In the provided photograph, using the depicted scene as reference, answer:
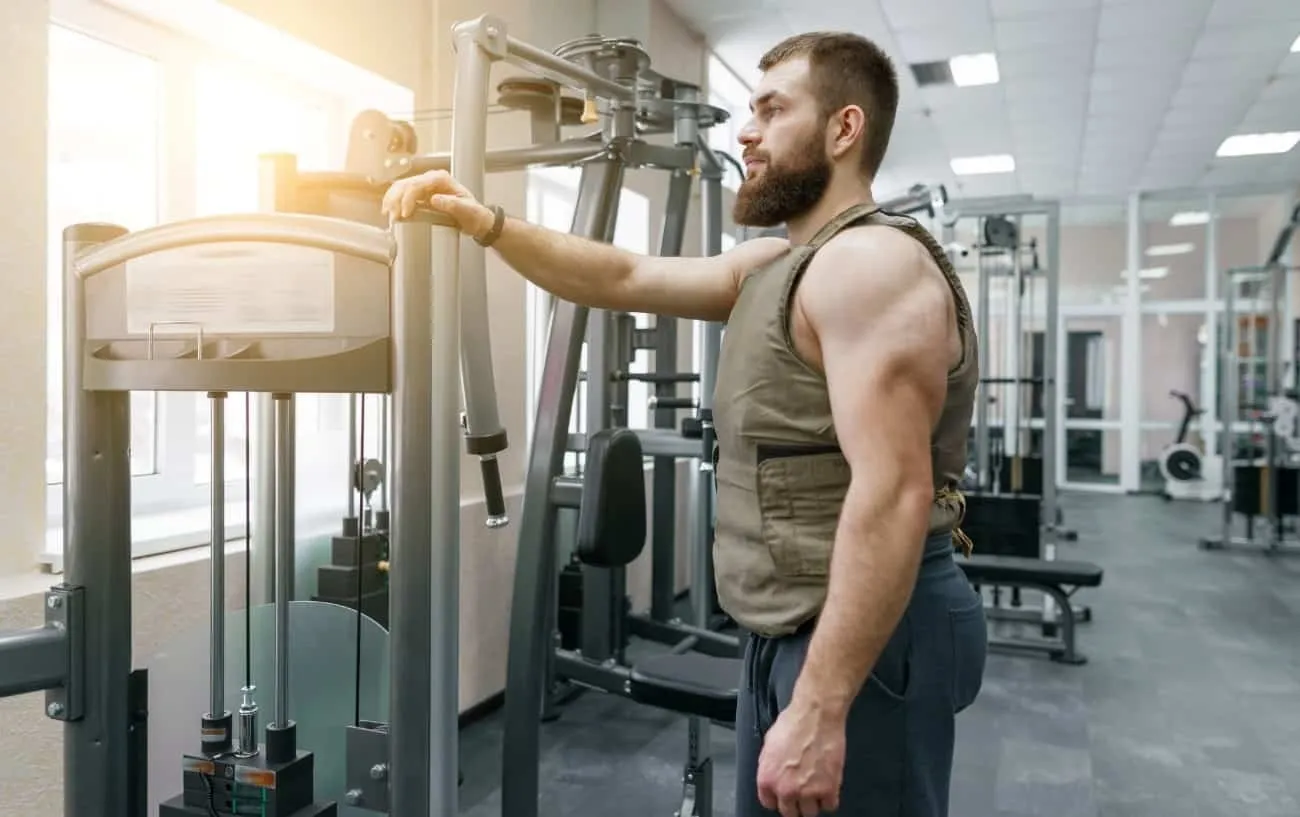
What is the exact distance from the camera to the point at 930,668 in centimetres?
115

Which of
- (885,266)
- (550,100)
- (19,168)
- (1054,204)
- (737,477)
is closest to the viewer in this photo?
(885,266)

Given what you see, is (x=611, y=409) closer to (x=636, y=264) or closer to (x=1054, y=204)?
(x=636, y=264)

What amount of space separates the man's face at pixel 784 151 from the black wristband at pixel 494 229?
32 cm

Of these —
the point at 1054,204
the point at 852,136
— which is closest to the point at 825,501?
the point at 852,136

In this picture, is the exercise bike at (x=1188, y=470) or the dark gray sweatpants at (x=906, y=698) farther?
the exercise bike at (x=1188, y=470)

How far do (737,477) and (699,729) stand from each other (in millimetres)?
1168

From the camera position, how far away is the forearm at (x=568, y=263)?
1.38 meters

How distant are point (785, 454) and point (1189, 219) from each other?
10.6 m

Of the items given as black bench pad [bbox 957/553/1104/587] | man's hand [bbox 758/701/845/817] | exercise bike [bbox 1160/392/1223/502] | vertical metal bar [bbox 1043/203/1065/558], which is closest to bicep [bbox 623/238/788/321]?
man's hand [bbox 758/701/845/817]

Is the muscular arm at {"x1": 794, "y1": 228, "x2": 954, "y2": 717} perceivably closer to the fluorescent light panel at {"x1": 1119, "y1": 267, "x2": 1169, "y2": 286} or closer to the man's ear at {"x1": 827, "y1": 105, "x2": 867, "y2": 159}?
the man's ear at {"x1": 827, "y1": 105, "x2": 867, "y2": 159}

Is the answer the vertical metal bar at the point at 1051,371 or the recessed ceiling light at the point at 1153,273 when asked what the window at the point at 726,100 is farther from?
the recessed ceiling light at the point at 1153,273

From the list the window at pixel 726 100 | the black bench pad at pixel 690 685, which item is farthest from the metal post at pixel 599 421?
the window at pixel 726 100

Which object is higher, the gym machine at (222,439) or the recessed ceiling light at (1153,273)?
the recessed ceiling light at (1153,273)

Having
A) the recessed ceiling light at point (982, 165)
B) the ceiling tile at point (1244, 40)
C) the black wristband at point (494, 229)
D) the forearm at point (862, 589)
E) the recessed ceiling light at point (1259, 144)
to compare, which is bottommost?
the forearm at point (862, 589)
